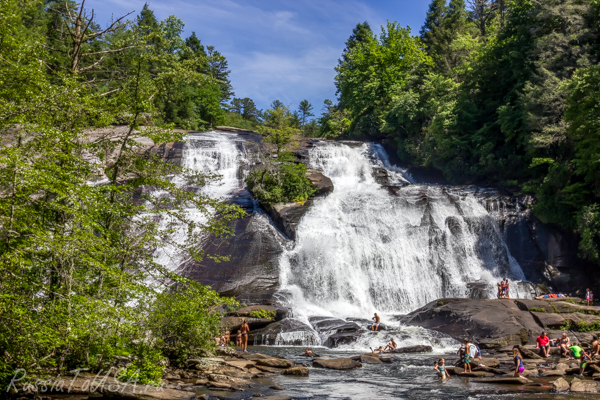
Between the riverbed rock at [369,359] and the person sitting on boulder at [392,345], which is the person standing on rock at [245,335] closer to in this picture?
the riverbed rock at [369,359]

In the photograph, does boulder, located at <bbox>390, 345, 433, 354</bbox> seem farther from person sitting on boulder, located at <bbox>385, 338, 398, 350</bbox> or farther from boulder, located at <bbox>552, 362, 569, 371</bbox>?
boulder, located at <bbox>552, 362, 569, 371</bbox>

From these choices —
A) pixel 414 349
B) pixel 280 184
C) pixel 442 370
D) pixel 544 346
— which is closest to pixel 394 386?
pixel 442 370

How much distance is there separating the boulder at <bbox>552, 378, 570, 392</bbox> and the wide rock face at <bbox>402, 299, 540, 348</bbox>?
6715mm

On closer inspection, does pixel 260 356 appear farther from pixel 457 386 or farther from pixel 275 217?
pixel 275 217

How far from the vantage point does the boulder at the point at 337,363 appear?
15.2 metres

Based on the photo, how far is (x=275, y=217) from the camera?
99.5ft

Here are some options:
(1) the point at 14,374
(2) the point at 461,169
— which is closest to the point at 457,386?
Answer: (1) the point at 14,374

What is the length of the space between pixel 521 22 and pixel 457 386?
31293 mm

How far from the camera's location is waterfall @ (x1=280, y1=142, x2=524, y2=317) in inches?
1009

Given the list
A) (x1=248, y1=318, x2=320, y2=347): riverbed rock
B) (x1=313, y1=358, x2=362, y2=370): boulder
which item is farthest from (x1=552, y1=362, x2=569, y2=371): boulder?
(x1=248, y1=318, x2=320, y2=347): riverbed rock

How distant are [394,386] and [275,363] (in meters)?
4.06

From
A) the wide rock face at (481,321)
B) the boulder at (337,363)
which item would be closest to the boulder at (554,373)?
the wide rock face at (481,321)

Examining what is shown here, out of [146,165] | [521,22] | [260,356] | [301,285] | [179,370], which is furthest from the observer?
[521,22]

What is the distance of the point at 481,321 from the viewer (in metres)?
20.4
